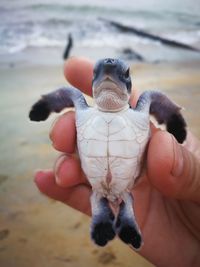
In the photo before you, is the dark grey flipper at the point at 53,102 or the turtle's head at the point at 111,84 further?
the dark grey flipper at the point at 53,102

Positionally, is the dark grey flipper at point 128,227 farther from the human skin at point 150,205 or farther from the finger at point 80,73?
the finger at point 80,73

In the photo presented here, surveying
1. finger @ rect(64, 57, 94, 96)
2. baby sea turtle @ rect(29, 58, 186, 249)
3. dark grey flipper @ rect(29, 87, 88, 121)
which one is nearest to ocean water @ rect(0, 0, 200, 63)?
finger @ rect(64, 57, 94, 96)

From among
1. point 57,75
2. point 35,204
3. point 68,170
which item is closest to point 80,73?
point 68,170

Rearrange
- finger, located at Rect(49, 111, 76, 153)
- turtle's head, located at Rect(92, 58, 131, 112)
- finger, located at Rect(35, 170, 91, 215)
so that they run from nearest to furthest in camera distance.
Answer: turtle's head, located at Rect(92, 58, 131, 112) → finger, located at Rect(49, 111, 76, 153) → finger, located at Rect(35, 170, 91, 215)

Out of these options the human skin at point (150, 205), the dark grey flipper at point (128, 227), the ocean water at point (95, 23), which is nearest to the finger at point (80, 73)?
the human skin at point (150, 205)

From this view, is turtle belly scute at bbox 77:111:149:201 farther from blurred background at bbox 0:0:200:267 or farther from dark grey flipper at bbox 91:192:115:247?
blurred background at bbox 0:0:200:267


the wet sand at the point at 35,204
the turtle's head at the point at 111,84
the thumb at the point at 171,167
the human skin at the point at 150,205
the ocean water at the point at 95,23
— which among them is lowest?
the ocean water at the point at 95,23
